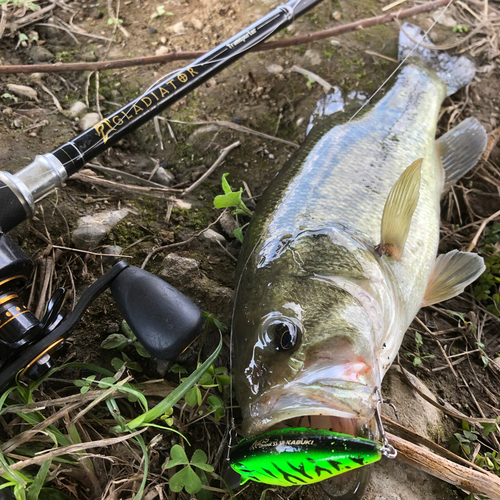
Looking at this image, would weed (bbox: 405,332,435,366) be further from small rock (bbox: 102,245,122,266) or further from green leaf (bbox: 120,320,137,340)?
small rock (bbox: 102,245,122,266)

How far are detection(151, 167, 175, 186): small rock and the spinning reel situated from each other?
1206 millimetres

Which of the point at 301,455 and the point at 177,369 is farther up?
the point at 301,455

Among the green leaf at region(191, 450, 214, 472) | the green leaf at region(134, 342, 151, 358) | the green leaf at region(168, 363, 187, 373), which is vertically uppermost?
the green leaf at region(134, 342, 151, 358)

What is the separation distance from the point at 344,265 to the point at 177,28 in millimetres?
3028

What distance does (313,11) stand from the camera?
12.6 feet

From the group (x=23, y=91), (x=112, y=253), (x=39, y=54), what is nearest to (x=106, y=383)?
(x=112, y=253)

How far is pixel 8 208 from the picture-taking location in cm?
184

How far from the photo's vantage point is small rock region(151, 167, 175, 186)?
290 centimetres

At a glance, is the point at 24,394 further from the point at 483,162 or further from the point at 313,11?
the point at 313,11

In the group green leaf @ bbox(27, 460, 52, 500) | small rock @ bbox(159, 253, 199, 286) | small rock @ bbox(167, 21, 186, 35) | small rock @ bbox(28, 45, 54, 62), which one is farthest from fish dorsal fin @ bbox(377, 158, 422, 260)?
small rock @ bbox(28, 45, 54, 62)

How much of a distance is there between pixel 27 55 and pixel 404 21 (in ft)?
11.8

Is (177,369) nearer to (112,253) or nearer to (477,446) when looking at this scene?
(112,253)

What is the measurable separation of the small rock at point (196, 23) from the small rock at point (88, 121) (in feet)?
4.56

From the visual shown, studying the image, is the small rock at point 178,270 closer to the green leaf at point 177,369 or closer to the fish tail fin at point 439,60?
the green leaf at point 177,369
